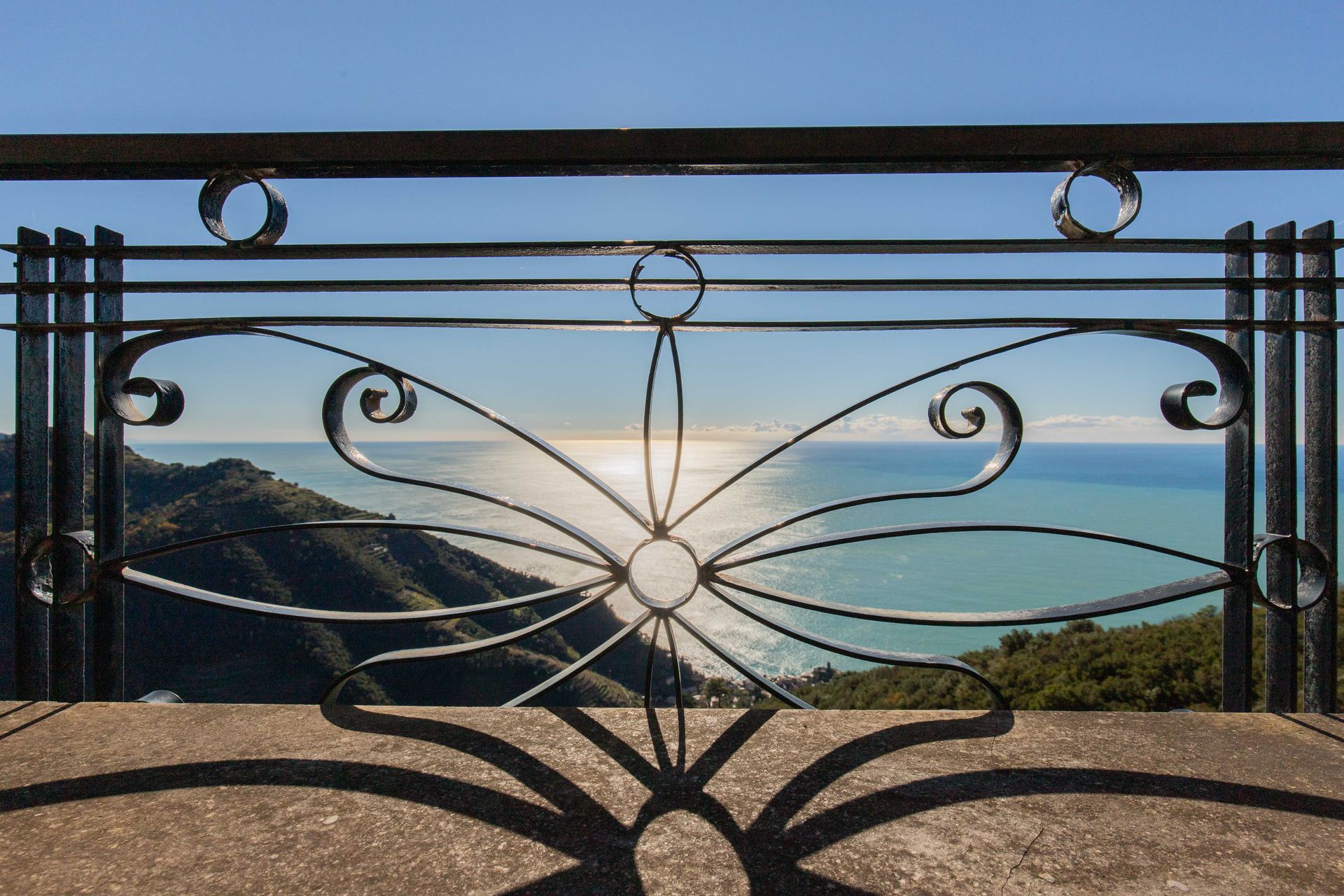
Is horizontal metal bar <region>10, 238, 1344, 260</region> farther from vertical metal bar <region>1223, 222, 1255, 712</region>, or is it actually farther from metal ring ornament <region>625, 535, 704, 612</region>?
metal ring ornament <region>625, 535, 704, 612</region>

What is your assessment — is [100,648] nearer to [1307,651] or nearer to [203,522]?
[1307,651]

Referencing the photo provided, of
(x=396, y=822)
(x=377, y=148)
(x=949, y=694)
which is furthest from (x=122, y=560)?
(x=949, y=694)

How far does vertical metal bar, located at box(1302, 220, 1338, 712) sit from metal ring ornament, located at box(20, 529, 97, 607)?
8.32 feet

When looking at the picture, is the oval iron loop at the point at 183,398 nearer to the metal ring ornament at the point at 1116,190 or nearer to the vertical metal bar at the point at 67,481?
the vertical metal bar at the point at 67,481

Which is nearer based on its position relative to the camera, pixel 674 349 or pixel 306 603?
pixel 674 349

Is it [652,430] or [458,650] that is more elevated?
[652,430]

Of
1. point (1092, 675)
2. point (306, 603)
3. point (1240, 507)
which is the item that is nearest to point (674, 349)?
point (1240, 507)

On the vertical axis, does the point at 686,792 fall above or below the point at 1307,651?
below

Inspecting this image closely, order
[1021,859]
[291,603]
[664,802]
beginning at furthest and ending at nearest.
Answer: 1. [291,603]
2. [664,802]
3. [1021,859]

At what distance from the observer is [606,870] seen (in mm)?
762

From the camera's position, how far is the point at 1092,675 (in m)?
6.70

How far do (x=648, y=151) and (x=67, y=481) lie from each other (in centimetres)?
145

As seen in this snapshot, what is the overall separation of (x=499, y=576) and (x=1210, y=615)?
61.6 feet

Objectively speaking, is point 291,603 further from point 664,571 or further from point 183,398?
point 664,571
